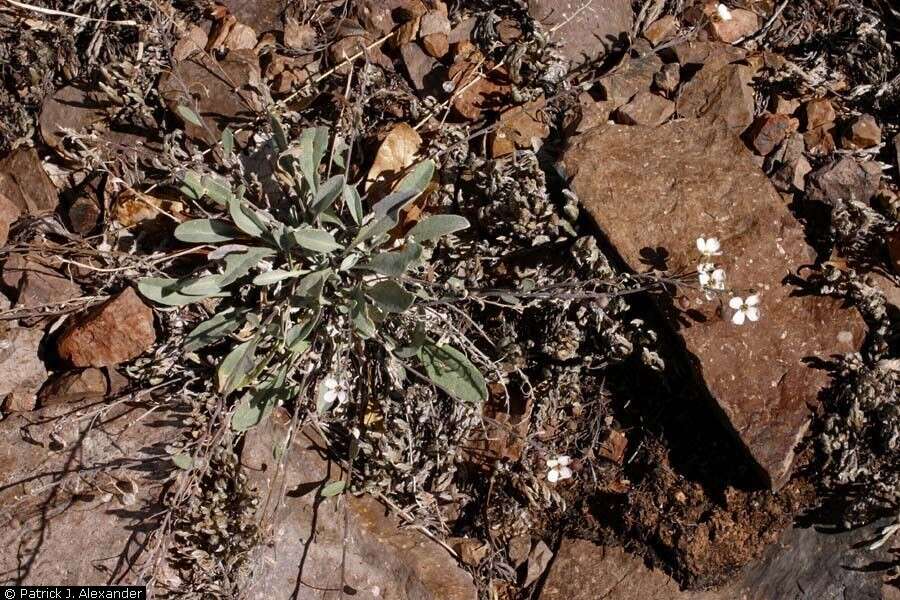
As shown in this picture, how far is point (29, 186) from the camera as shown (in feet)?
14.6

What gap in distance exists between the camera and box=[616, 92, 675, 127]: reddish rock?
4.24 meters

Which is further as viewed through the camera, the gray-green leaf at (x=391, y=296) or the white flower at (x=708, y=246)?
the white flower at (x=708, y=246)

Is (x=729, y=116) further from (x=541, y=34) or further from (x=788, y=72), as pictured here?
(x=541, y=34)

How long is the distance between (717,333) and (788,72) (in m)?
1.61

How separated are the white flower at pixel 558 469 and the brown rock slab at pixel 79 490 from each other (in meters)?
1.93

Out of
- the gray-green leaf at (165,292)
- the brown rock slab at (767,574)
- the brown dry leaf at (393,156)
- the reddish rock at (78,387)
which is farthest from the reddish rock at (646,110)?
the reddish rock at (78,387)

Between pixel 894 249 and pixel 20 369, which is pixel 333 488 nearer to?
pixel 20 369

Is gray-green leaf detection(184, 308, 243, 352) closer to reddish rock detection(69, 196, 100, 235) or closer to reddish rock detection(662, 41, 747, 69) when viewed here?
reddish rock detection(69, 196, 100, 235)

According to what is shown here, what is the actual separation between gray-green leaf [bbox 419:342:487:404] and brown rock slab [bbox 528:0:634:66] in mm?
1778

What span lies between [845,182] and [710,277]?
0.98 m

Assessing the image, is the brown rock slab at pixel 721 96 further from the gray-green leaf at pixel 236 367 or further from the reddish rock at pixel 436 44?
the gray-green leaf at pixel 236 367

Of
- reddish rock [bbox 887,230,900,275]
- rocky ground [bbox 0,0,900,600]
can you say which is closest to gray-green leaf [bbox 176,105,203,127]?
rocky ground [bbox 0,0,900,600]

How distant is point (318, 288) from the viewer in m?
3.75

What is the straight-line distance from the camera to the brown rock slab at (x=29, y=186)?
4.45m
